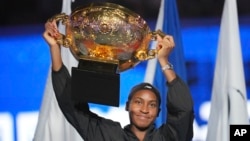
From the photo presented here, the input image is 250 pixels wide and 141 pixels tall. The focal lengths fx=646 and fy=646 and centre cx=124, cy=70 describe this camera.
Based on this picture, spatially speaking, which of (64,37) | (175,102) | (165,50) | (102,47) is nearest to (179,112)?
(175,102)

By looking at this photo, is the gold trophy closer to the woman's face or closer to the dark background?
the woman's face

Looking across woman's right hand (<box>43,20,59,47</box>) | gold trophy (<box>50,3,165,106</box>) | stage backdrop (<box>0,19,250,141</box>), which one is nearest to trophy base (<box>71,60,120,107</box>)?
gold trophy (<box>50,3,165,106</box>)

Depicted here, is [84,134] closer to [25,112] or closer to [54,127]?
[54,127]

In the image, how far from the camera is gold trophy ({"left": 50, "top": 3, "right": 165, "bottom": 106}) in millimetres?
1805

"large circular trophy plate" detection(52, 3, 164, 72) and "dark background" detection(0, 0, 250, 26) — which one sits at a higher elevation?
"dark background" detection(0, 0, 250, 26)

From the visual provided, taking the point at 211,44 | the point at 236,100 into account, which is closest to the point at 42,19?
the point at 211,44

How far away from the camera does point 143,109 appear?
184 centimetres

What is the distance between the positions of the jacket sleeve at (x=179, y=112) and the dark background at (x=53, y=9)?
91 centimetres

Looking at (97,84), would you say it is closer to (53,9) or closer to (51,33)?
(51,33)

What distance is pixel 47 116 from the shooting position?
2436 millimetres

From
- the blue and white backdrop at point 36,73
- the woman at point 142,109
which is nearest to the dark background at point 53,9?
the blue and white backdrop at point 36,73

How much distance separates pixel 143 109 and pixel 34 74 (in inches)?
38.0

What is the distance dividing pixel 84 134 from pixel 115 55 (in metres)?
0.25

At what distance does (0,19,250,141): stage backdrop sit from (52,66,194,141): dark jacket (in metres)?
0.78
